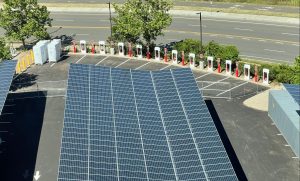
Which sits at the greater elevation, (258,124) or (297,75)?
(297,75)

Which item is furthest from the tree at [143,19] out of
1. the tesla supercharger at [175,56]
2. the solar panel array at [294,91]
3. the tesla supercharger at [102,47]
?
the solar panel array at [294,91]

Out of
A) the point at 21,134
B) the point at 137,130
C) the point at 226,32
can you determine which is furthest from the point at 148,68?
the point at 137,130

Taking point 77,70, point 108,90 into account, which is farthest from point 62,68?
point 108,90

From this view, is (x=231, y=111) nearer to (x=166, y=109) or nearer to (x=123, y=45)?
(x=166, y=109)

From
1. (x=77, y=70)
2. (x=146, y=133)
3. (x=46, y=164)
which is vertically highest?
(x=77, y=70)

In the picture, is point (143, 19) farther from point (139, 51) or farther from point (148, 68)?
point (148, 68)

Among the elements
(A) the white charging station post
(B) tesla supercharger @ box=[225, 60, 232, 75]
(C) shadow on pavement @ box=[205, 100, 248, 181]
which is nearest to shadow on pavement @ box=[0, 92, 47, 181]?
(A) the white charging station post

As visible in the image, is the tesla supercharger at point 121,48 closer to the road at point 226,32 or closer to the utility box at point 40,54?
the road at point 226,32

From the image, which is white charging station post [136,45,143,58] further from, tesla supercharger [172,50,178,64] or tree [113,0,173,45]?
tesla supercharger [172,50,178,64]
